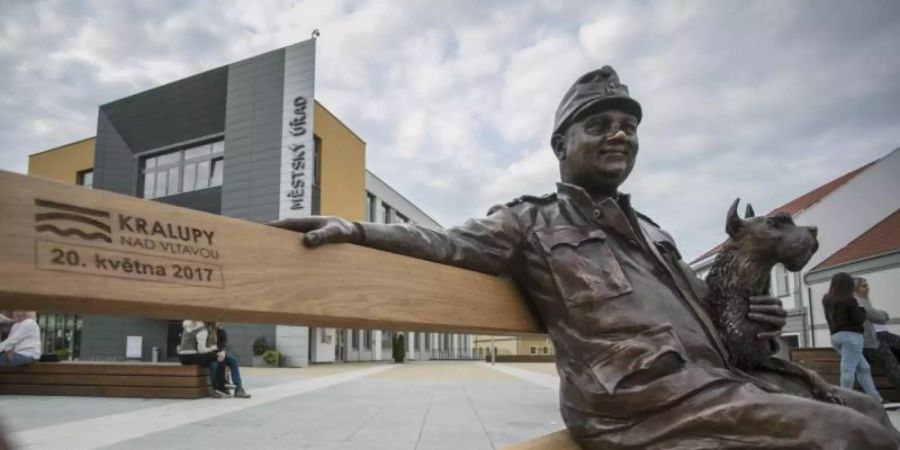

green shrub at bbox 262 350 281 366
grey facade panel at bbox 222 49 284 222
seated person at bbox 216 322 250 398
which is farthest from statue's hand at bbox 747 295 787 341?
grey facade panel at bbox 222 49 284 222

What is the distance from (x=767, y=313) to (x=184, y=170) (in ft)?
83.8

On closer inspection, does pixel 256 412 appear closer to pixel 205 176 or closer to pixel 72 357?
pixel 205 176

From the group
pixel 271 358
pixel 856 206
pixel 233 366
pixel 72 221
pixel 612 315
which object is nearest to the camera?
pixel 72 221

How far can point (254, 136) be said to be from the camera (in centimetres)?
2233

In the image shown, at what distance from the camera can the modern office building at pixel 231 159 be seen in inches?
853

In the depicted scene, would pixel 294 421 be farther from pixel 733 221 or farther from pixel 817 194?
pixel 817 194

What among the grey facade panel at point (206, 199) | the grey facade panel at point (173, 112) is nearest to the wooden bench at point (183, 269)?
the grey facade panel at point (206, 199)

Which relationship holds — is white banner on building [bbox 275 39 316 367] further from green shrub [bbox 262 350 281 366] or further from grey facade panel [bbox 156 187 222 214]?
grey facade panel [bbox 156 187 222 214]

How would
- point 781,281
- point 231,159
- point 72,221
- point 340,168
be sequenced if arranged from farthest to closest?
point 340,168 < point 231,159 < point 781,281 < point 72,221

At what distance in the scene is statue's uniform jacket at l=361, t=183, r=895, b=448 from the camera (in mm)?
1547

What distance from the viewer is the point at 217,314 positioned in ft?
3.97

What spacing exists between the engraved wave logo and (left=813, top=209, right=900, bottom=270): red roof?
2085cm

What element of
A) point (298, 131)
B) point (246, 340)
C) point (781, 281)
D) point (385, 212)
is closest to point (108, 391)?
point (246, 340)

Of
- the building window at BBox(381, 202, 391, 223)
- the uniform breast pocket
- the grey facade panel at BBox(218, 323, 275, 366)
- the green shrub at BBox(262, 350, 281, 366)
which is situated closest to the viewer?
the uniform breast pocket
